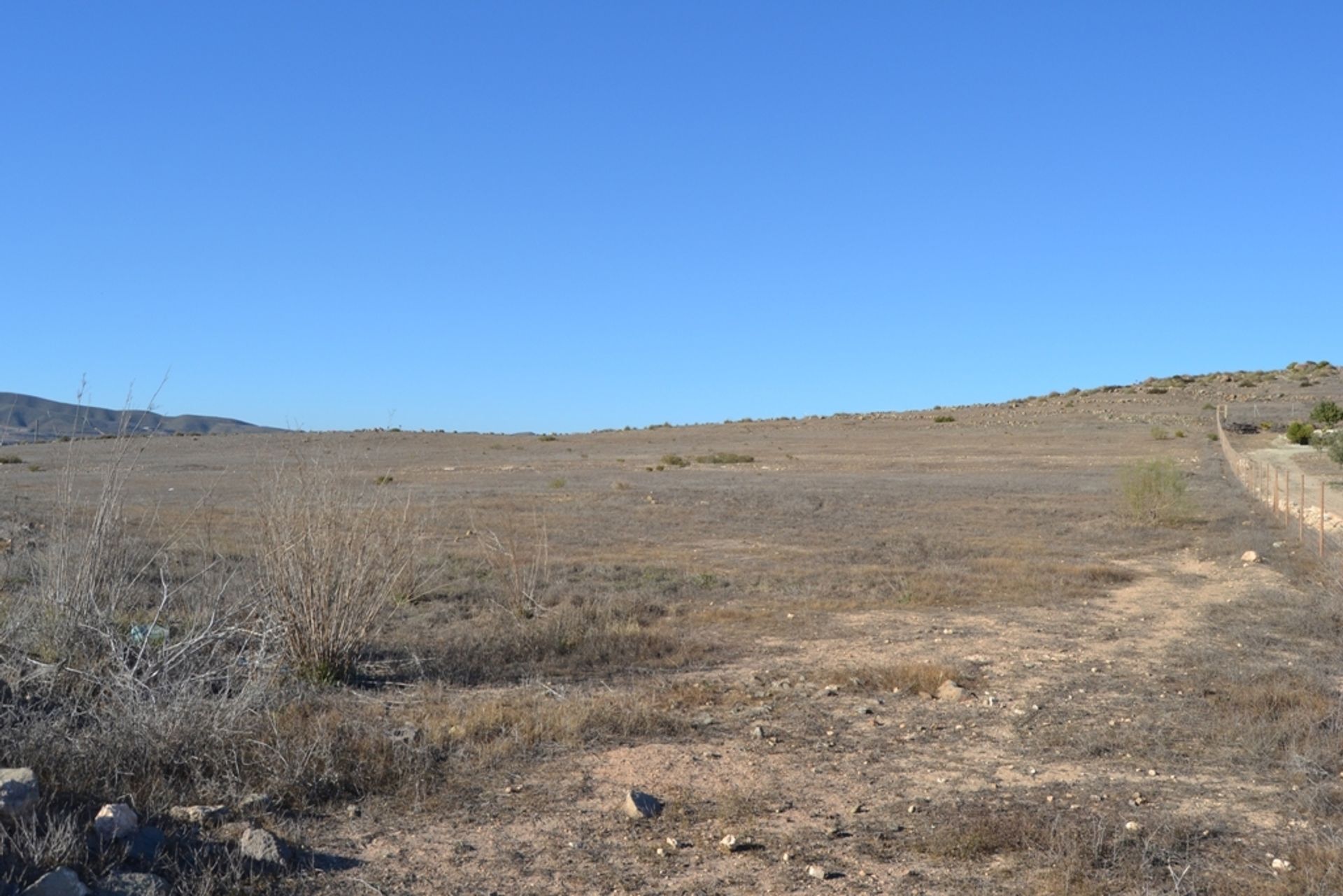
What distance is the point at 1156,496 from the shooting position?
24.2 metres

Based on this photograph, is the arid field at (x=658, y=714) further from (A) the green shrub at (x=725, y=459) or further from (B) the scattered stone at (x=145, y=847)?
(A) the green shrub at (x=725, y=459)

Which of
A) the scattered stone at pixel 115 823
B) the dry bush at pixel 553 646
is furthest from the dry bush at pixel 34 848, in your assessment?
the dry bush at pixel 553 646

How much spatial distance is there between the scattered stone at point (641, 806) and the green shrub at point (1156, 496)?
65.9ft

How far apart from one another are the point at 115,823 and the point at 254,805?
0.88m

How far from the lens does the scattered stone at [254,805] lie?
229 inches

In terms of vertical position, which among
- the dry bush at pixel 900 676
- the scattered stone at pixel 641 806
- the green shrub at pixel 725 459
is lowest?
the scattered stone at pixel 641 806

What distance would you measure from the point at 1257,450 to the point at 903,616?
1563 inches

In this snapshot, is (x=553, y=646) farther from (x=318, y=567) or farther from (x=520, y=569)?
(x=520, y=569)

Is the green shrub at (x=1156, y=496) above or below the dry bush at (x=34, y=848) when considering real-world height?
above

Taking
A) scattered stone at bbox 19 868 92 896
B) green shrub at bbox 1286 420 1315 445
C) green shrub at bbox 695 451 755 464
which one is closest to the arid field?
scattered stone at bbox 19 868 92 896

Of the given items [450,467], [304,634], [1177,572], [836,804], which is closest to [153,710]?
[304,634]

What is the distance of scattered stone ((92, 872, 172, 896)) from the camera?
15.0 ft

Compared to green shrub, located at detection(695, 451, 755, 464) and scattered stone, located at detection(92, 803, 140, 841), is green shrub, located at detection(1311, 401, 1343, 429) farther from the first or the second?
scattered stone, located at detection(92, 803, 140, 841)

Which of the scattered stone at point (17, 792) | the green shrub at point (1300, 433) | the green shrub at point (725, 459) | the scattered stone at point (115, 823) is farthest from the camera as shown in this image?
the green shrub at point (725, 459)
